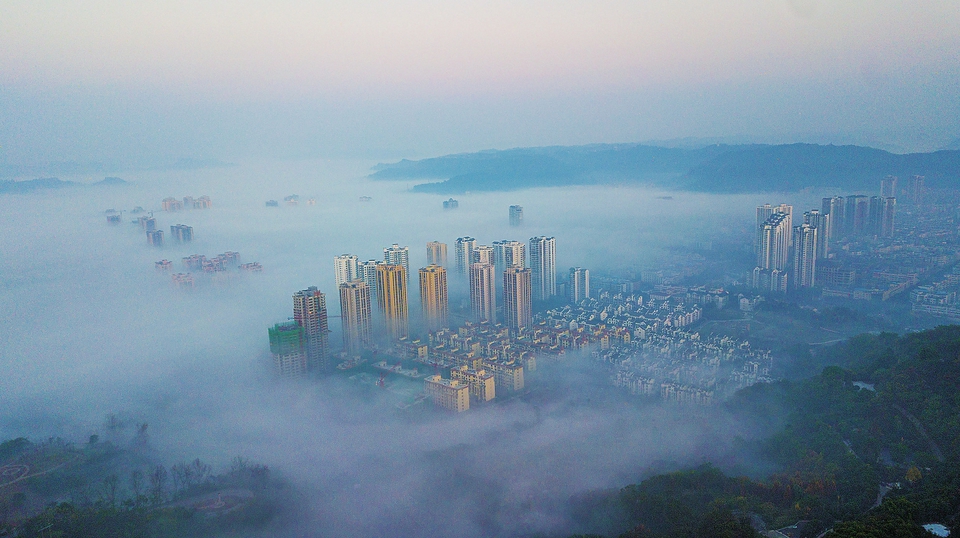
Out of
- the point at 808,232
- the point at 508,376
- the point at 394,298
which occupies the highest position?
the point at 808,232

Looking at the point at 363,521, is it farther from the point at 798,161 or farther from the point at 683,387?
the point at 798,161

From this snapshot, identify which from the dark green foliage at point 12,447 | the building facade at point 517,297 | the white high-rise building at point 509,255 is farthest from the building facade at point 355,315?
the dark green foliage at point 12,447

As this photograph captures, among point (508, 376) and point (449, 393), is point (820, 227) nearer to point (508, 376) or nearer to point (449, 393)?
point (508, 376)

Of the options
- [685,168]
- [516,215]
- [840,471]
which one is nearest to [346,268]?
[516,215]

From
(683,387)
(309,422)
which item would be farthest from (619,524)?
(309,422)

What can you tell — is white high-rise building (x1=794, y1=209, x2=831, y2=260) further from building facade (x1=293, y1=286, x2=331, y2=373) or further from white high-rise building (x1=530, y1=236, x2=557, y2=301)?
building facade (x1=293, y1=286, x2=331, y2=373)

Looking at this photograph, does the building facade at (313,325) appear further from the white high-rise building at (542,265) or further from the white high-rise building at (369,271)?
the white high-rise building at (542,265)

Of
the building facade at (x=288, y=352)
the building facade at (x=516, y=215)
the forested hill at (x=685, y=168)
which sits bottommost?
the building facade at (x=288, y=352)
